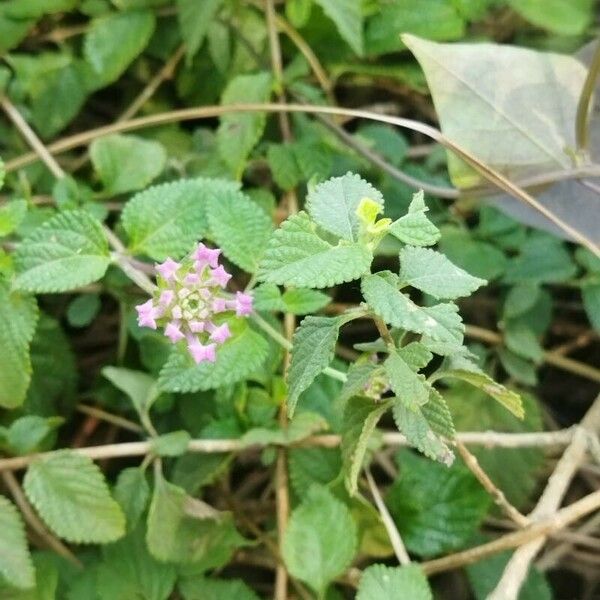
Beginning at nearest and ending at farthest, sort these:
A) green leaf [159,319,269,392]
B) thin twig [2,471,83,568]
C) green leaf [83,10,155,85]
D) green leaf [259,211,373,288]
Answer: green leaf [259,211,373,288]
green leaf [159,319,269,392]
thin twig [2,471,83,568]
green leaf [83,10,155,85]

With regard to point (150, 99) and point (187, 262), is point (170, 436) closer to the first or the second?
point (187, 262)

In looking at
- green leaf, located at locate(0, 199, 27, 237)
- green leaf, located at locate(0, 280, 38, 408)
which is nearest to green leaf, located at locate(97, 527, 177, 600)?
green leaf, located at locate(0, 280, 38, 408)

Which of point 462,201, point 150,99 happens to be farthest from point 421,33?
point 150,99

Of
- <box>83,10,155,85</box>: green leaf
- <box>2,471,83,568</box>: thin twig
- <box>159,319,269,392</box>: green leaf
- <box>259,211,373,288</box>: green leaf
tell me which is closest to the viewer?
<box>259,211,373,288</box>: green leaf

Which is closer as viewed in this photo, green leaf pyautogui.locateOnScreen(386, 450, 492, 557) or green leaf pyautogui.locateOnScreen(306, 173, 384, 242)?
green leaf pyautogui.locateOnScreen(306, 173, 384, 242)

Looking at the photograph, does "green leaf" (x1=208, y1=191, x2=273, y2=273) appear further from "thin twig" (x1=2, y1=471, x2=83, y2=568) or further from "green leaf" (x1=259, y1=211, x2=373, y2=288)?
"thin twig" (x1=2, y1=471, x2=83, y2=568)

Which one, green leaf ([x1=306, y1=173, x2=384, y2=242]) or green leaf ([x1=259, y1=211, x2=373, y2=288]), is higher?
green leaf ([x1=306, y1=173, x2=384, y2=242])

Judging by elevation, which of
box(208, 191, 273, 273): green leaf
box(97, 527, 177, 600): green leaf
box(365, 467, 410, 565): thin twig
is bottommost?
box(97, 527, 177, 600): green leaf

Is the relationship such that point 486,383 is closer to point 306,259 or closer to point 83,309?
point 306,259
